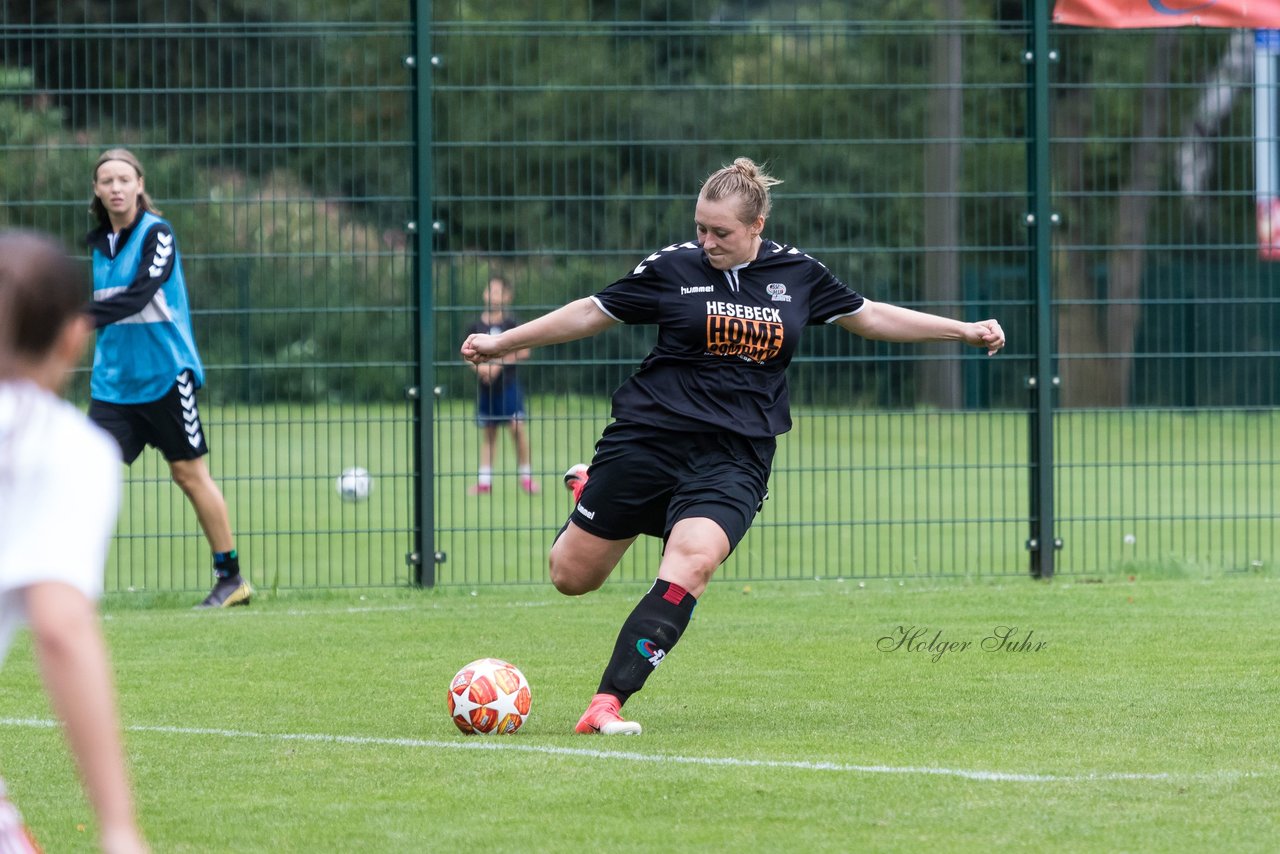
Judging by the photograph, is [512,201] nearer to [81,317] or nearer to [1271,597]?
[1271,597]

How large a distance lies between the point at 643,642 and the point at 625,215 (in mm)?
4875

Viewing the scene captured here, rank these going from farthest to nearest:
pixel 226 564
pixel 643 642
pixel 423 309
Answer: pixel 423 309 < pixel 226 564 < pixel 643 642

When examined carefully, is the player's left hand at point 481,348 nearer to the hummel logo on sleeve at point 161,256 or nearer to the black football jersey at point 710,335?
the black football jersey at point 710,335

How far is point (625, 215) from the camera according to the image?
1058 cm

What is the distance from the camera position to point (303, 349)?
1049 centimetres

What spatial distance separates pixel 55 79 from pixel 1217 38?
7.12m

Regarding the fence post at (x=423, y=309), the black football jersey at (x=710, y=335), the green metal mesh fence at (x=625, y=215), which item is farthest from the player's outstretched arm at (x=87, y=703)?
the fence post at (x=423, y=309)

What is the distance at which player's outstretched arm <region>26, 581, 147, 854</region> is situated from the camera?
97.7 inches

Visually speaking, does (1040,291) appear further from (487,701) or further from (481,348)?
(487,701)

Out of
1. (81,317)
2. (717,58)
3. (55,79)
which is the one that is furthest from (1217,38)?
(81,317)

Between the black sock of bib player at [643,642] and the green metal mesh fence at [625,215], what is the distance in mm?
3961

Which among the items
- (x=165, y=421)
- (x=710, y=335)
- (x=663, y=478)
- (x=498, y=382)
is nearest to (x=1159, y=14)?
(x=498, y=382)

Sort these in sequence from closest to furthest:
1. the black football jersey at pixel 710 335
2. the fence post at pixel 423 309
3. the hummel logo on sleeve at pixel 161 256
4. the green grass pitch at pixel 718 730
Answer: the green grass pitch at pixel 718 730, the black football jersey at pixel 710 335, the hummel logo on sleeve at pixel 161 256, the fence post at pixel 423 309

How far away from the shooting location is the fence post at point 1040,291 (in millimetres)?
10617
